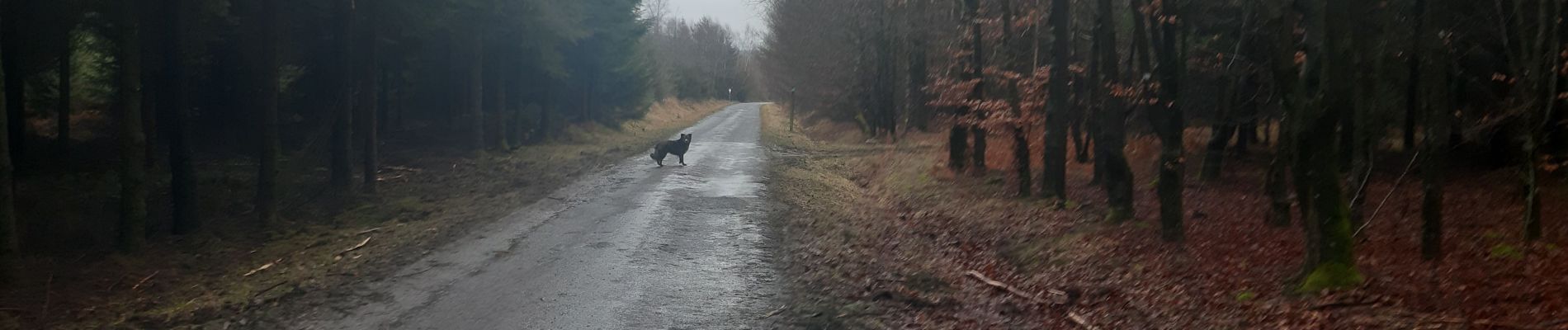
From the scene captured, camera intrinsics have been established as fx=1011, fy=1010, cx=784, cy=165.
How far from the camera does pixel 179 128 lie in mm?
15625

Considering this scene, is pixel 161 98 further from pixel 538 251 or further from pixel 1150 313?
pixel 1150 313

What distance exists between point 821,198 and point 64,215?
13.3 metres

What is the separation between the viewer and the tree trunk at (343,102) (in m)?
19.1

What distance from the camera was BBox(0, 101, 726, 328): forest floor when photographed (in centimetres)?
1009

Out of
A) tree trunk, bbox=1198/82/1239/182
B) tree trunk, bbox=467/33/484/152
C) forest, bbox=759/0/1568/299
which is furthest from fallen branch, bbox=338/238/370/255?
tree trunk, bbox=467/33/484/152

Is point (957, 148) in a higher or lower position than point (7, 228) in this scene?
higher

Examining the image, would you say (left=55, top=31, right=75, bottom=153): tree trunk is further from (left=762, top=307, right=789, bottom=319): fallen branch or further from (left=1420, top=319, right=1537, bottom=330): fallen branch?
(left=1420, top=319, right=1537, bottom=330): fallen branch

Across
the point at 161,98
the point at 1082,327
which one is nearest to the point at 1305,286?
the point at 1082,327

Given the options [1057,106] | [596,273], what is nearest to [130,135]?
[596,273]

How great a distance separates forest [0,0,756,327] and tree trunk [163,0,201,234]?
29 mm

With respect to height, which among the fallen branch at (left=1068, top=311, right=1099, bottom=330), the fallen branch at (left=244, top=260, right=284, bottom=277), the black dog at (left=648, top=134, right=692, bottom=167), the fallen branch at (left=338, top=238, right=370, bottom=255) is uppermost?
the black dog at (left=648, top=134, right=692, bottom=167)

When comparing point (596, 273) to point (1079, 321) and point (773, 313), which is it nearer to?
point (773, 313)

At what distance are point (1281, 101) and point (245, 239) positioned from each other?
47.6ft

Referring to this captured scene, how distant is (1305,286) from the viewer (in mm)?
8438
